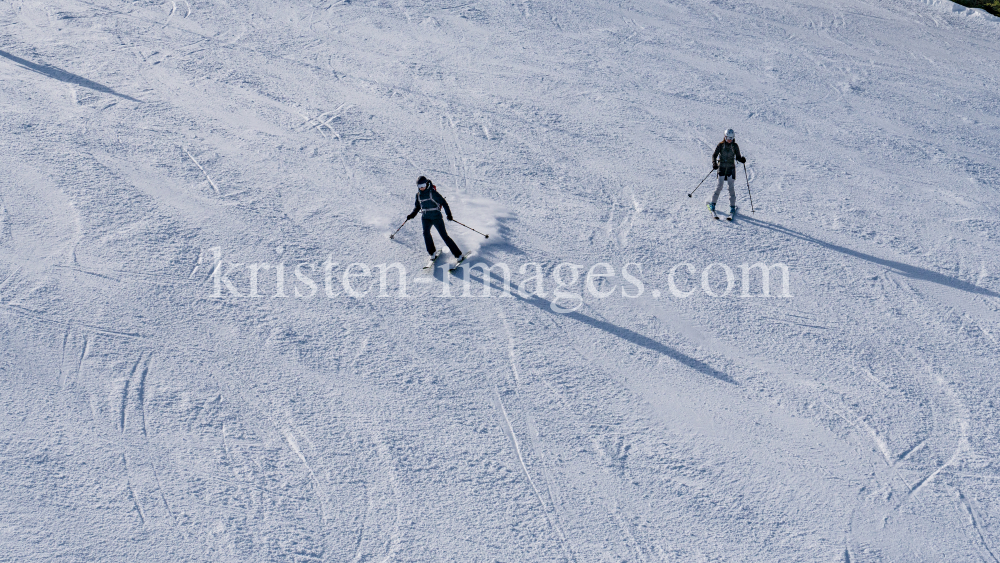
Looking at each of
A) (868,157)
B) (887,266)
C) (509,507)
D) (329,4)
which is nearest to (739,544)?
(509,507)

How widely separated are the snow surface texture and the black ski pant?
0.49m

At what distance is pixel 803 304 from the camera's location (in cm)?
956

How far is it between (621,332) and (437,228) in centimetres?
270

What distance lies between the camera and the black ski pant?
9477mm

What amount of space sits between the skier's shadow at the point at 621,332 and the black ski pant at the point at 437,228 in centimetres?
35

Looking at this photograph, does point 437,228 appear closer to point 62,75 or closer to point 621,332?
point 621,332

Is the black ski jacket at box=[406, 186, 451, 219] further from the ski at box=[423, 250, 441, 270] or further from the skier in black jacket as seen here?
the ski at box=[423, 250, 441, 270]

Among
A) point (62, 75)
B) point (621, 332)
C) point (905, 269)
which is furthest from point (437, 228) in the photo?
point (62, 75)

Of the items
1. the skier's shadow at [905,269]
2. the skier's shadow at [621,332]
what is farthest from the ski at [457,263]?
the skier's shadow at [905,269]

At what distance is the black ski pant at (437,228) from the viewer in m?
9.48

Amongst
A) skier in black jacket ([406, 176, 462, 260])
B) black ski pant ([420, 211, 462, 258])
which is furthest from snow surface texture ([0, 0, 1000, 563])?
skier in black jacket ([406, 176, 462, 260])

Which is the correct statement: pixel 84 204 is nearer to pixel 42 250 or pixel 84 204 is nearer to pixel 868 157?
pixel 42 250

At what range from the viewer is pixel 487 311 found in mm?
9273

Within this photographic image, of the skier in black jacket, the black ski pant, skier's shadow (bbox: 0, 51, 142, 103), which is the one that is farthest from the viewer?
skier's shadow (bbox: 0, 51, 142, 103)
